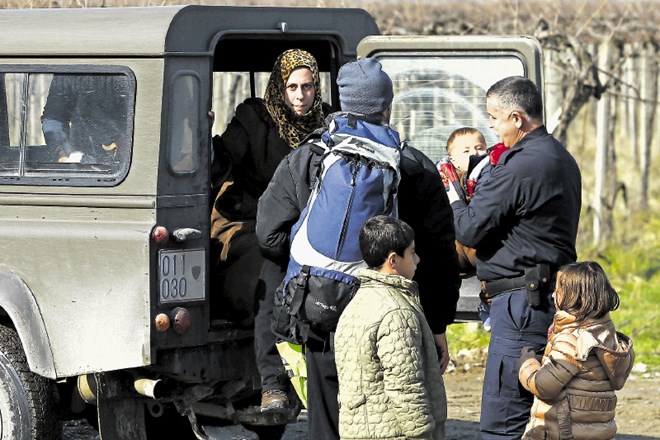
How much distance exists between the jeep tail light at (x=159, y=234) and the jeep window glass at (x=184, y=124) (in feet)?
0.89

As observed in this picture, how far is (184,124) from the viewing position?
5.82 metres

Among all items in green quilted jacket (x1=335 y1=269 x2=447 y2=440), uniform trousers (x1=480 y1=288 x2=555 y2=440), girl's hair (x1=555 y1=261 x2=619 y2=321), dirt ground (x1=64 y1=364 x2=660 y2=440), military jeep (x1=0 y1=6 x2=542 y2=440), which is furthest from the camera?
dirt ground (x1=64 y1=364 x2=660 y2=440)

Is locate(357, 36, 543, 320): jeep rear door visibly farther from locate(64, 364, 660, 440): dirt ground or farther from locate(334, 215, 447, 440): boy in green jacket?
locate(334, 215, 447, 440): boy in green jacket

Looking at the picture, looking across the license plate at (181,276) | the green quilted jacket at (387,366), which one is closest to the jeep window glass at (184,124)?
the license plate at (181,276)

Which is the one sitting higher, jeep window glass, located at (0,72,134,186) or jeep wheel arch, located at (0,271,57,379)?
jeep window glass, located at (0,72,134,186)

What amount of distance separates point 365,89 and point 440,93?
1724 millimetres

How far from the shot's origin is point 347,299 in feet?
17.0

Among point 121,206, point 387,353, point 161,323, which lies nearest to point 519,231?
point 387,353

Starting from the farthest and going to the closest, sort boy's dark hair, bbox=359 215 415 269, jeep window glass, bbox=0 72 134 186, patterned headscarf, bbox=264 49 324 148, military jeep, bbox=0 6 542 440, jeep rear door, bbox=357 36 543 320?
jeep rear door, bbox=357 36 543 320 < patterned headscarf, bbox=264 49 324 148 < jeep window glass, bbox=0 72 134 186 < military jeep, bbox=0 6 542 440 < boy's dark hair, bbox=359 215 415 269

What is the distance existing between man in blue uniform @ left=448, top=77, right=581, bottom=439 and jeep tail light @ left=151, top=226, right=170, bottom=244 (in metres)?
1.23

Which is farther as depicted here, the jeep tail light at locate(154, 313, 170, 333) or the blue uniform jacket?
the jeep tail light at locate(154, 313, 170, 333)

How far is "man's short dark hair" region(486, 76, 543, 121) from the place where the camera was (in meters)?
5.65

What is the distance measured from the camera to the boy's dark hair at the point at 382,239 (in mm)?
4926

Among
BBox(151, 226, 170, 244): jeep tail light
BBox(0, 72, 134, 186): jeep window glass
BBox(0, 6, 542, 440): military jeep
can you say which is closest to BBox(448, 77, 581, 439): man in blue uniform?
BBox(0, 6, 542, 440): military jeep
